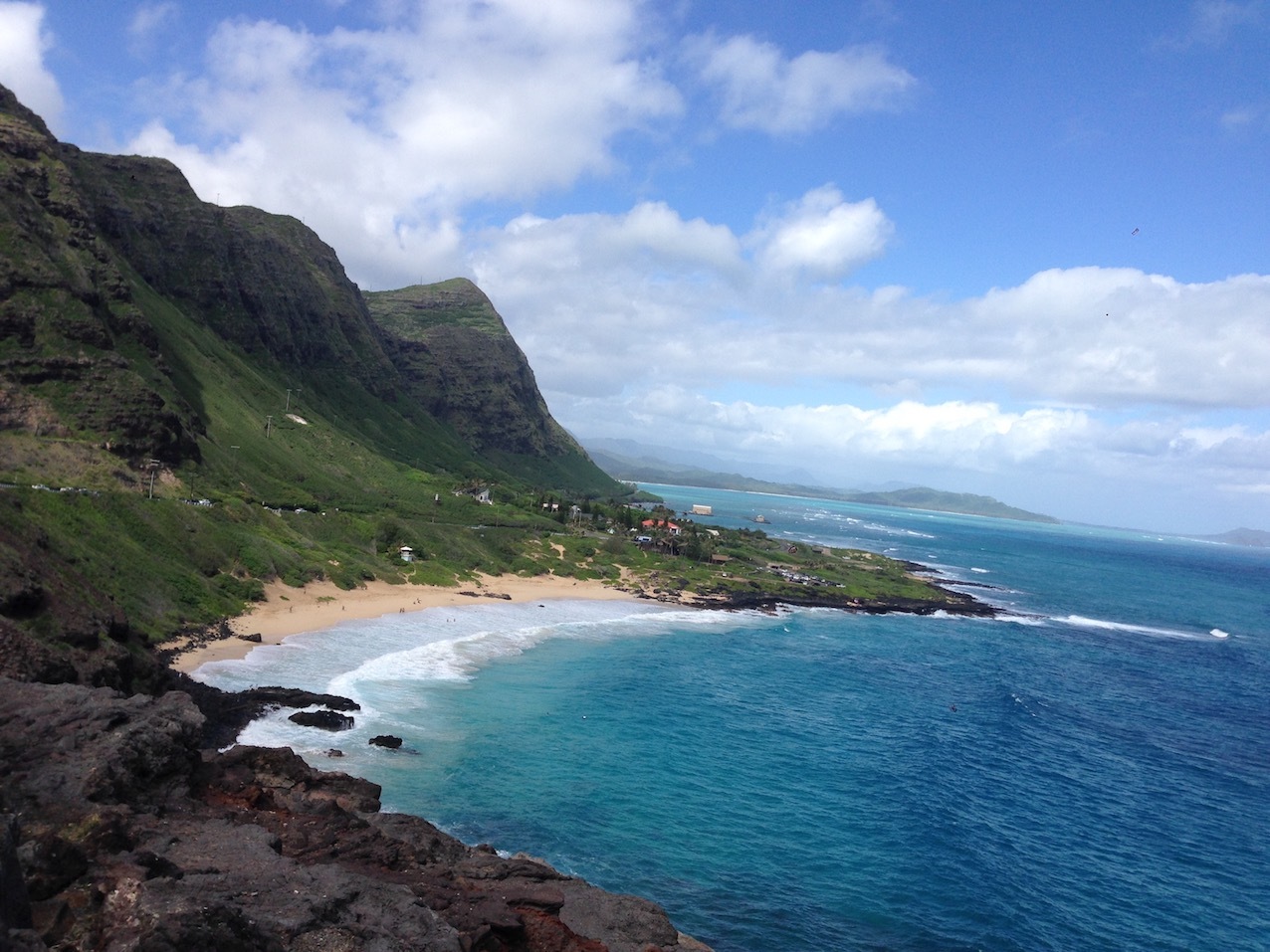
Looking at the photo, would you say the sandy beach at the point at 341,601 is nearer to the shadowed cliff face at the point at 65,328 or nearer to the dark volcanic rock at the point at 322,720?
the dark volcanic rock at the point at 322,720

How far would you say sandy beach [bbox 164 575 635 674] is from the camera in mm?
43562

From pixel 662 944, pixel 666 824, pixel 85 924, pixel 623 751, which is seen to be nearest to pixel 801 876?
pixel 666 824

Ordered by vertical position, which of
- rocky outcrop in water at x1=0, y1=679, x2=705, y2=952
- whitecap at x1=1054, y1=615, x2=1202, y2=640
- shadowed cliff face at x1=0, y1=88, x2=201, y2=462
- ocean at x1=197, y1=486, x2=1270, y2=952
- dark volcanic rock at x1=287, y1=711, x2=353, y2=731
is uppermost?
shadowed cliff face at x1=0, y1=88, x2=201, y2=462

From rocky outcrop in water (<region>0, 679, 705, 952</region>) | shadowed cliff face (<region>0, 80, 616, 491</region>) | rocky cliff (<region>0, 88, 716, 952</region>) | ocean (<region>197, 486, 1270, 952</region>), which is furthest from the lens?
shadowed cliff face (<region>0, 80, 616, 491</region>)

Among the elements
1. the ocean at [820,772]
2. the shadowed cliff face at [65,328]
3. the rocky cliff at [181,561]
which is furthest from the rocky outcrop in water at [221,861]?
the shadowed cliff face at [65,328]

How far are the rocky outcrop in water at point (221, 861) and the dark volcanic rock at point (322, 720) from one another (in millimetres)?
11026

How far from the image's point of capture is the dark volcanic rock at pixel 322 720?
34.3m

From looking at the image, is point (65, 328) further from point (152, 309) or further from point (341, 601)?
point (341, 601)

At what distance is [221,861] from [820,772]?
31343 millimetres

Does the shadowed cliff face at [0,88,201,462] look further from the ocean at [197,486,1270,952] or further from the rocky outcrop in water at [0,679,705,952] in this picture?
the rocky outcrop in water at [0,679,705,952]

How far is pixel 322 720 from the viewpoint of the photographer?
34.6 metres

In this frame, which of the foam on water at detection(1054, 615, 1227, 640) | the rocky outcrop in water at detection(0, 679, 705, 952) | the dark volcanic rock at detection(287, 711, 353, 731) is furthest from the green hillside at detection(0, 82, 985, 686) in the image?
the foam on water at detection(1054, 615, 1227, 640)

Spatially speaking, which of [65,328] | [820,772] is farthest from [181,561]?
[820,772]

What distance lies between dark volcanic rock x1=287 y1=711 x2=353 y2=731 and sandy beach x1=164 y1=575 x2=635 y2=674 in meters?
7.95
